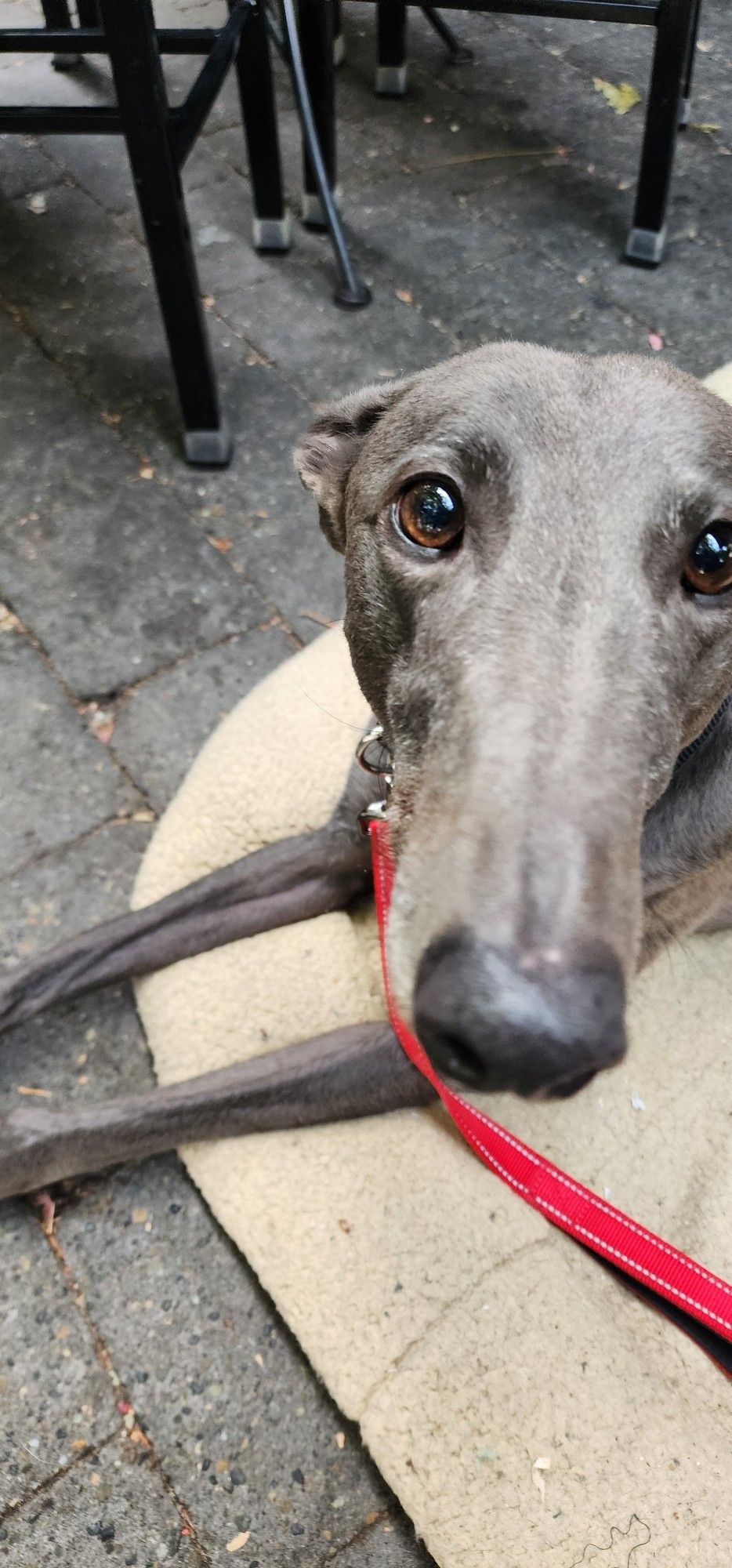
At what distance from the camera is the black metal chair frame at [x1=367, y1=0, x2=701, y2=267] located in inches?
145

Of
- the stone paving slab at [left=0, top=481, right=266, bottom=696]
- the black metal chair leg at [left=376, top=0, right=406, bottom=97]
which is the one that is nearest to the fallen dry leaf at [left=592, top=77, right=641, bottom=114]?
the black metal chair leg at [left=376, top=0, right=406, bottom=97]

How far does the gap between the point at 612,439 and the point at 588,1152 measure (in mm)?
1393

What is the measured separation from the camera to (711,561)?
1.47m

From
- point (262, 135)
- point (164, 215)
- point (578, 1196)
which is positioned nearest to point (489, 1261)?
point (578, 1196)

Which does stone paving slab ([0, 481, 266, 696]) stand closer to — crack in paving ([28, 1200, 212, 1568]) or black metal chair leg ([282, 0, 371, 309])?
black metal chair leg ([282, 0, 371, 309])

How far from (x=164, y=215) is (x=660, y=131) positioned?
204 cm

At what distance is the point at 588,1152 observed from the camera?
219 centimetres

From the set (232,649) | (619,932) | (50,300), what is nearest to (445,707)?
(619,932)

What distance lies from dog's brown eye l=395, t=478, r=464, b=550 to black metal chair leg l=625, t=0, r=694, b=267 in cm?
316

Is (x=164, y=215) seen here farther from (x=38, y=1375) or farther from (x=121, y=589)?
(x=38, y=1375)

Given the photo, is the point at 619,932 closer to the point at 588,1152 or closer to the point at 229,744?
the point at 588,1152

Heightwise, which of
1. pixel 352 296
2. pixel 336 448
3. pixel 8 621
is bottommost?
pixel 8 621

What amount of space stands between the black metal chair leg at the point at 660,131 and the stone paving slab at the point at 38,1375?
4034 millimetres

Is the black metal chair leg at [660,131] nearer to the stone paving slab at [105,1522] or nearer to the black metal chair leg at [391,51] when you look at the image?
the black metal chair leg at [391,51]
